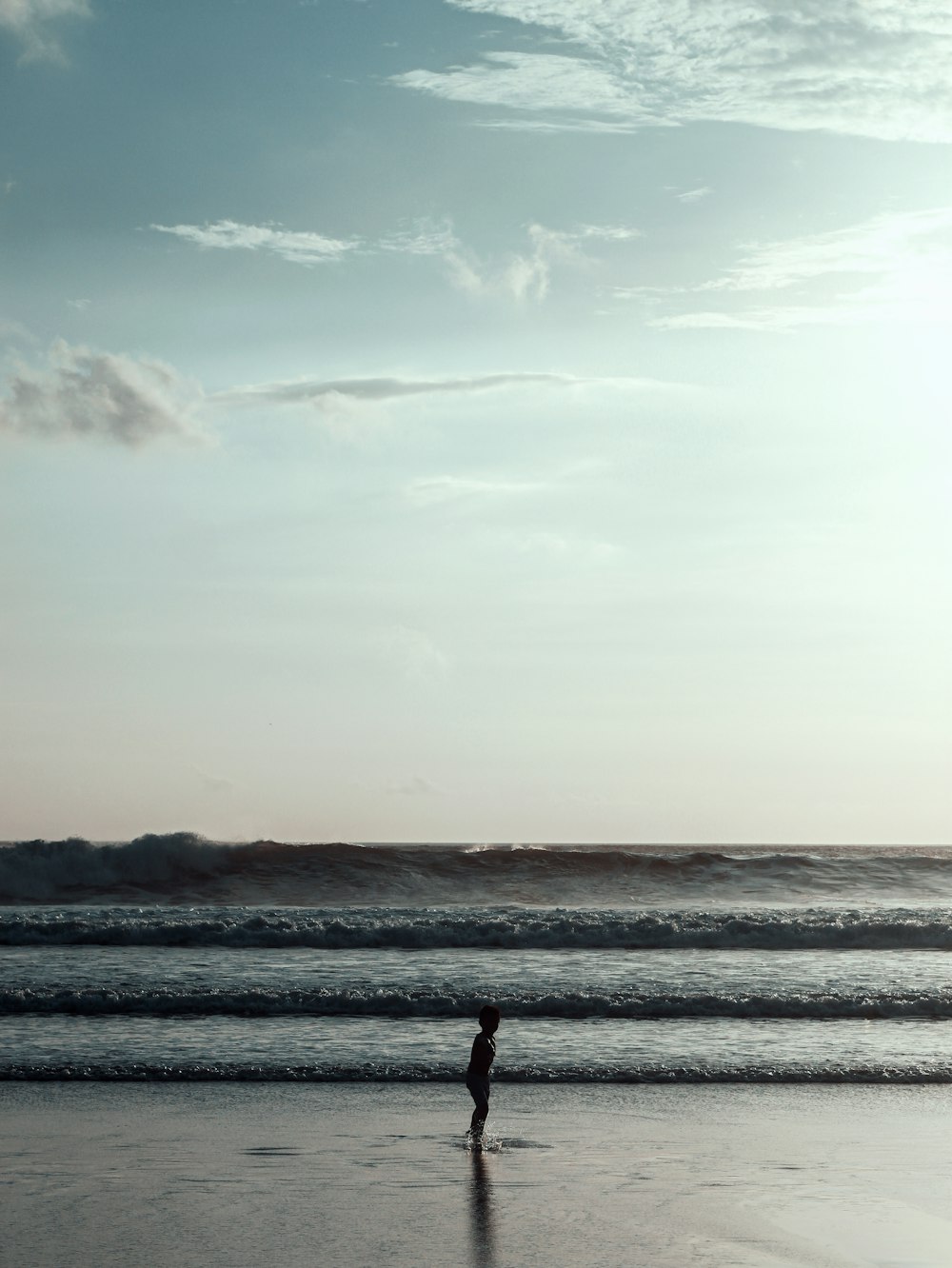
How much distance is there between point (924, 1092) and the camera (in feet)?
36.4

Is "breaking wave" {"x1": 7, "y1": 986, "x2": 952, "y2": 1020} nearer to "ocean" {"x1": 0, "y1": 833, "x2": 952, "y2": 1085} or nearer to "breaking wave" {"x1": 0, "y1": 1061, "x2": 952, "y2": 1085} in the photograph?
"ocean" {"x1": 0, "y1": 833, "x2": 952, "y2": 1085}

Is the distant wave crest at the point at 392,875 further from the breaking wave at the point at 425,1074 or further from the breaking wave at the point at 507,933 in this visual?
the breaking wave at the point at 425,1074

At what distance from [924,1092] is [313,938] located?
13.3m

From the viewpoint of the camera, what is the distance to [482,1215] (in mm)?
7215

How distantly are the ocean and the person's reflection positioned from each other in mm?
3385

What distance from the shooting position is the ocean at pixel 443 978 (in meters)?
12.1

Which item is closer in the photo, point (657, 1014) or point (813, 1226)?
point (813, 1226)

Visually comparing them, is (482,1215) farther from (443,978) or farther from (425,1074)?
(443,978)

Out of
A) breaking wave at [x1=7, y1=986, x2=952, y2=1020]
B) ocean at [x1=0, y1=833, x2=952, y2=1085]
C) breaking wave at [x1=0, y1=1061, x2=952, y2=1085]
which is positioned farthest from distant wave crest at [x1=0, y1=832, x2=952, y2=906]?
breaking wave at [x1=0, y1=1061, x2=952, y2=1085]

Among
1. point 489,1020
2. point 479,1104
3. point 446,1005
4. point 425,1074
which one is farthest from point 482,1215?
point 446,1005

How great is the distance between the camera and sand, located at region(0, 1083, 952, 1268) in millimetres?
6586

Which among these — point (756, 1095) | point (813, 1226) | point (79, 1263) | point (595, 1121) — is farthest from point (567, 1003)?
point (79, 1263)

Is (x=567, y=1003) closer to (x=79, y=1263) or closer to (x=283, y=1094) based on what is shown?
(x=283, y=1094)

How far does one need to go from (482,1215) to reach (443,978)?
10375 mm
